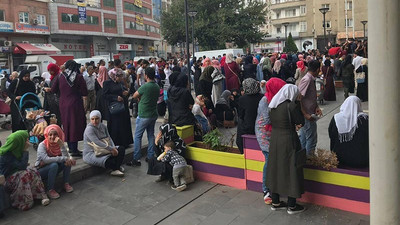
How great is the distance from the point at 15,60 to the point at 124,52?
21497 millimetres

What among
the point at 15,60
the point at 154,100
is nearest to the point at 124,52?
the point at 15,60

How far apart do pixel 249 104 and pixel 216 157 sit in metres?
1.02

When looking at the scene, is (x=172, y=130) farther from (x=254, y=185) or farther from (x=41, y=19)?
(x=41, y=19)

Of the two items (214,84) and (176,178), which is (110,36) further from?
(176,178)

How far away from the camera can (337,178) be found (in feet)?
15.4

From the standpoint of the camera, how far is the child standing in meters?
5.79

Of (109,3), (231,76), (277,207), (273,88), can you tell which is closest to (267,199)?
(277,207)

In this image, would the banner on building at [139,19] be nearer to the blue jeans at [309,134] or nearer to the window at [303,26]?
the window at [303,26]

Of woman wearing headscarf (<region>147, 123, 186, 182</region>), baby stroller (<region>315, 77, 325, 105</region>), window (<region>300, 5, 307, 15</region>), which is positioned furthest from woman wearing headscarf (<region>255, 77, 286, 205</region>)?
window (<region>300, 5, 307, 15</region>)

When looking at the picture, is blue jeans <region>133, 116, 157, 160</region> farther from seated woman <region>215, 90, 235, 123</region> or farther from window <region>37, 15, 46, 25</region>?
window <region>37, 15, 46, 25</region>

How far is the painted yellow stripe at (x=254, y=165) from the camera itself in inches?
214

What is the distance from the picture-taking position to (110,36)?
5159 centimetres

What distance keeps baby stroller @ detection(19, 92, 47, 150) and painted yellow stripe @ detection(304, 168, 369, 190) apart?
486 centimetres

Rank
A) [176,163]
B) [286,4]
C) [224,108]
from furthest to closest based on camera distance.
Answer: [286,4] → [224,108] → [176,163]
